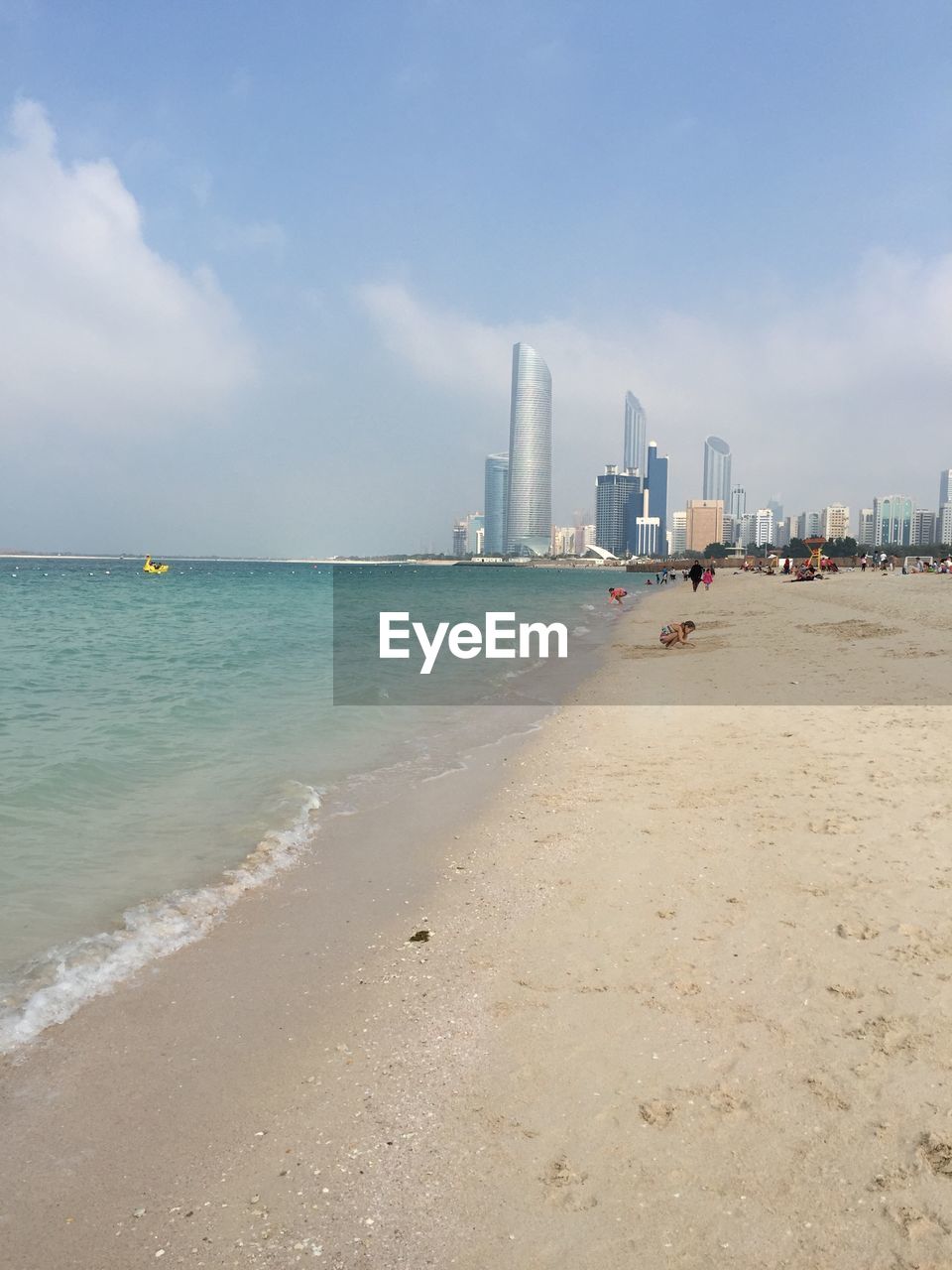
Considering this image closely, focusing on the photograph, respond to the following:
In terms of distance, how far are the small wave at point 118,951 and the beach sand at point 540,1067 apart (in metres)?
0.18

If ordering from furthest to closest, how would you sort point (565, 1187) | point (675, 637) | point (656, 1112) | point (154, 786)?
point (675, 637), point (154, 786), point (656, 1112), point (565, 1187)

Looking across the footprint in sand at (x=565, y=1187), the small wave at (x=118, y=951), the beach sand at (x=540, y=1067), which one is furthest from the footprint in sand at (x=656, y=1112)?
the small wave at (x=118, y=951)

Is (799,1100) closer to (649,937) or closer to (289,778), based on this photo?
(649,937)

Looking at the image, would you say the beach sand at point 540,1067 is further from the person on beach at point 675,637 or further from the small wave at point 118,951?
the person on beach at point 675,637

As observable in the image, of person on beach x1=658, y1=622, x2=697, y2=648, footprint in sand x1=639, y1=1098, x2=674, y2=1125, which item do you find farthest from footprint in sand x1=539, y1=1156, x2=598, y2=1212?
person on beach x1=658, y1=622, x2=697, y2=648

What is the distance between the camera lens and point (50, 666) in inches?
668

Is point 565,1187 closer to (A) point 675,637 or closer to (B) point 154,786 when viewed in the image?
(B) point 154,786

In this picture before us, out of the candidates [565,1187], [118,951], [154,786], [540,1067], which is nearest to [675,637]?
[154,786]

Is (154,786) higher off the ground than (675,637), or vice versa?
(675,637)

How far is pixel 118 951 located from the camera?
183 inches

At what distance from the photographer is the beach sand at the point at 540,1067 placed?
2.55 m

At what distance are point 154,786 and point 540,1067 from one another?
6.16 metres

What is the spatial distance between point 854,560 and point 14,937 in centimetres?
9609

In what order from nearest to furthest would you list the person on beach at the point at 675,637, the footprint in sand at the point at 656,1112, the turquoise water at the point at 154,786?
the footprint in sand at the point at 656,1112
the turquoise water at the point at 154,786
the person on beach at the point at 675,637
